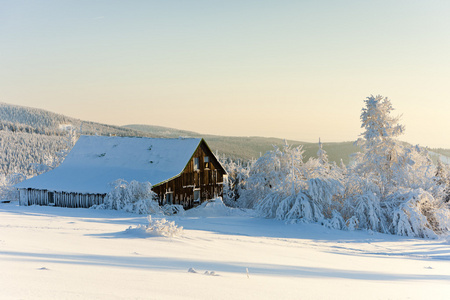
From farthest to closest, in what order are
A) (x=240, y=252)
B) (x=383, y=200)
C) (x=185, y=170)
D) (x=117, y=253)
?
(x=185, y=170)
(x=383, y=200)
(x=240, y=252)
(x=117, y=253)

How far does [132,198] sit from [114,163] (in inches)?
342

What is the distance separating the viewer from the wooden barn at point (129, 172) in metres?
33.5

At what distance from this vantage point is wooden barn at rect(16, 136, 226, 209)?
3350 cm

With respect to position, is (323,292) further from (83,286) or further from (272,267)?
(83,286)

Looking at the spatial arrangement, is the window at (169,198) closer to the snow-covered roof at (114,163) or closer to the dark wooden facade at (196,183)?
the dark wooden facade at (196,183)

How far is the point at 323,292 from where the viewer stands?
6480 mm

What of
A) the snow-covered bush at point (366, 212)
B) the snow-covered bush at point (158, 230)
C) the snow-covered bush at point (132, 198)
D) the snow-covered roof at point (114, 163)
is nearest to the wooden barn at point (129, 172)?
the snow-covered roof at point (114, 163)

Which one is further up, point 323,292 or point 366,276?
point 323,292

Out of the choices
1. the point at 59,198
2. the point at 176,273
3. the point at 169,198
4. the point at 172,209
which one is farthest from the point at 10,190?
the point at 176,273

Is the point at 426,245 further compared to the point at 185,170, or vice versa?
the point at 185,170

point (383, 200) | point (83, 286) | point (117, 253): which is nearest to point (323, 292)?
point (83, 286)

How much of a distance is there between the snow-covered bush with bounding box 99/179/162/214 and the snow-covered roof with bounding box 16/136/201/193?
2019mm

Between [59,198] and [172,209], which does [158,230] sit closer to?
[172,209]

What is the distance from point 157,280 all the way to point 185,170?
Result: 103ft
